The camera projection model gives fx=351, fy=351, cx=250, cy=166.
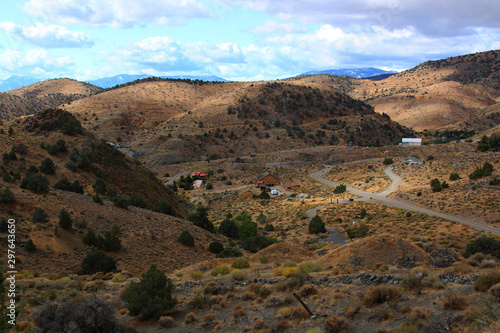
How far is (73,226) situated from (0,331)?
1408 cm

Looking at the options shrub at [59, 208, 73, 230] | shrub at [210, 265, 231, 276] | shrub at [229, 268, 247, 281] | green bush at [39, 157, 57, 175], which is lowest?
shrub at [210, 265, 231, 276]

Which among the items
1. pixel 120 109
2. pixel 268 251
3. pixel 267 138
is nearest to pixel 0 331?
pixel 268 251

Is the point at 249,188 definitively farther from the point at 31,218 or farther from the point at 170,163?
the point at 31,218

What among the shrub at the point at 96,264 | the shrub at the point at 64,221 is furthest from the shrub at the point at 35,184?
the shrub at the point at 96,264

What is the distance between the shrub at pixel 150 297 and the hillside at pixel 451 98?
14923 cm

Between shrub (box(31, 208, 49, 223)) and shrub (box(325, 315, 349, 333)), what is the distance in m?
16.8

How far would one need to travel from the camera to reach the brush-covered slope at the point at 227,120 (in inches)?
4146

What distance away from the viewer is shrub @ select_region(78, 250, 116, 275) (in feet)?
56.4

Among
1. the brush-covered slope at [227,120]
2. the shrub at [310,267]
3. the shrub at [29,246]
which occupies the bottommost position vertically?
the shrub at [310,267]

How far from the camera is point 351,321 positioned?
1021 cm

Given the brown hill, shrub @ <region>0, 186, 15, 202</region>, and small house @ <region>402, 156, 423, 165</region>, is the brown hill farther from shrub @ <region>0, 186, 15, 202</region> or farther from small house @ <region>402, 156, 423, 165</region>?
small house @ <region>402, 156, 423, 165</region>

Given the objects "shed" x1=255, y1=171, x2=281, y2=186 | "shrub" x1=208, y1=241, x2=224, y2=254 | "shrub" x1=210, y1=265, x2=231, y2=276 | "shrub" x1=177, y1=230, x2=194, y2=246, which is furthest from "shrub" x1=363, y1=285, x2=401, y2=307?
"shed" x1=255, y1=171, x2=281, y2=186

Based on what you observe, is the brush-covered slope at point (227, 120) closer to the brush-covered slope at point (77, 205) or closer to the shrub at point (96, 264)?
the brush-covered slope at point (77, 205)

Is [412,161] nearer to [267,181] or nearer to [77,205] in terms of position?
[267,181]
